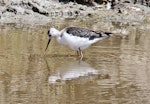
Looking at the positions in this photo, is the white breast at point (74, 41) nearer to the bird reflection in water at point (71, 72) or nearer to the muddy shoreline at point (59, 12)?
the bird reflection in water at point (71, 72)

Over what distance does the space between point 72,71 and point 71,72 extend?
0.08m

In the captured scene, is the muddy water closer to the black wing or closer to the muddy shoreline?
the black wing

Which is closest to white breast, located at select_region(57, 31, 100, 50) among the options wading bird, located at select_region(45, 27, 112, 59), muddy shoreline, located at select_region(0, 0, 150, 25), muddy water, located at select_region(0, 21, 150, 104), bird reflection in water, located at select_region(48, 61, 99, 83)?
wading bird, located at select_region(45, 27, 112, 59)

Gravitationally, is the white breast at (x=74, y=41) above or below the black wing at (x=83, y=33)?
below

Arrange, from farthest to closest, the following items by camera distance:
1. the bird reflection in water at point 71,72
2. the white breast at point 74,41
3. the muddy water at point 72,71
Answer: the white breast at point 74,41 < the bird reflection in water at point 71,72 < the muddy water at point 72,71

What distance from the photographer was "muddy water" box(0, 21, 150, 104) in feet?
23.9

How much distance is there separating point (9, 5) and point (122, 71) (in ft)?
22.3

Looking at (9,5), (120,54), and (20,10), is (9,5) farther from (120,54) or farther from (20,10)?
(120,54)

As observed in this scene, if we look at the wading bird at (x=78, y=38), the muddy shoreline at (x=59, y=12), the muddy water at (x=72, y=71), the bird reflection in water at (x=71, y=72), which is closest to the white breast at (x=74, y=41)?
the wading bird at (x=78, y=38)

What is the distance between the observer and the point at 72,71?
8914 mm

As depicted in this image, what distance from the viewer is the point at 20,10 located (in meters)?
15.0

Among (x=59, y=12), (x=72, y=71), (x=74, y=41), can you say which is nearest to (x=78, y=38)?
(x=74, y=41)

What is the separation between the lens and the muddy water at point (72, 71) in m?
7.29

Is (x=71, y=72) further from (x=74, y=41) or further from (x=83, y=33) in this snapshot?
(x=83, y=33)
